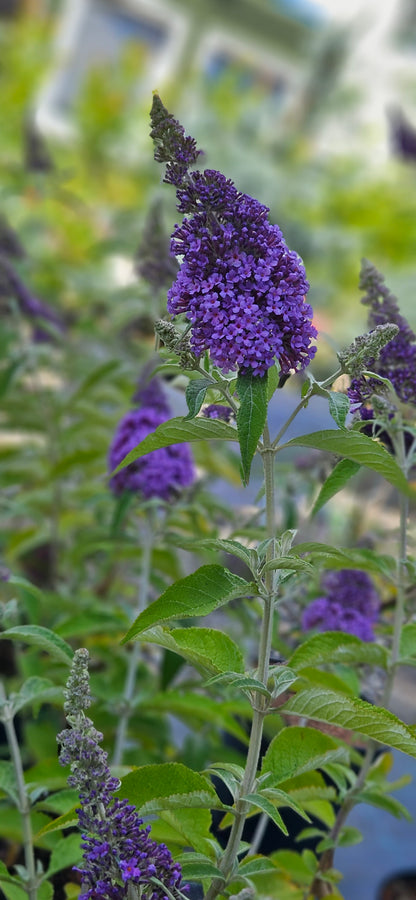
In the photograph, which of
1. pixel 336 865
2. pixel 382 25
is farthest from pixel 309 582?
pixel 382 25

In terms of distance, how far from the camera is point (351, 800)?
751mm

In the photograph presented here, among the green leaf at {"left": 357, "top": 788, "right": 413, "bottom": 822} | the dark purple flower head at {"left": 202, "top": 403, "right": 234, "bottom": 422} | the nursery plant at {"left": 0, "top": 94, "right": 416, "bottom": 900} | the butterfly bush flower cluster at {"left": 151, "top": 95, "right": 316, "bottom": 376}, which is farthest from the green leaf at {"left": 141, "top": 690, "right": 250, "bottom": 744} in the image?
the butterfly bush flower cluster at {"left": 151, "top": 95, "right": 316, "bottom": 376}

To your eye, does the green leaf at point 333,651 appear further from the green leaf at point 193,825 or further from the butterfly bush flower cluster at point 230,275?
the butterfly bush flower cluster at point 230,275

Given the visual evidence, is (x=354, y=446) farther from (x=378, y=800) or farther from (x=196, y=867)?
(x=378, y=800)

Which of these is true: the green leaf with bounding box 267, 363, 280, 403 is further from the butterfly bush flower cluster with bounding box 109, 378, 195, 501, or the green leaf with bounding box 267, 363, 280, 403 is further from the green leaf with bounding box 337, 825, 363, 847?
the green leaf with bounding box 337, 825, 363, 847

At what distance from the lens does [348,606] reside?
871 mm

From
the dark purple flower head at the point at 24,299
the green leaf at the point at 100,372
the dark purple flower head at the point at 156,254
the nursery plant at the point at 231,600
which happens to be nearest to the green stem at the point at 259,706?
the nursery plant at the point at 231,600

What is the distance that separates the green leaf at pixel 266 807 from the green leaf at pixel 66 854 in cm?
20

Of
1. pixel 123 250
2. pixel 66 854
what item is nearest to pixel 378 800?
pixel 66 854

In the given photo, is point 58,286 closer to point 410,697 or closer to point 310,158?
point 410,697

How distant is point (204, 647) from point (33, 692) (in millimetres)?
210

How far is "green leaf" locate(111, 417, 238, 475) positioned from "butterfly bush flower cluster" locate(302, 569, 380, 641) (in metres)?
0.41

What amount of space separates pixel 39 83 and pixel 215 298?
11.9ft

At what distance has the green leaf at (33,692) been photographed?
68 centimetres
